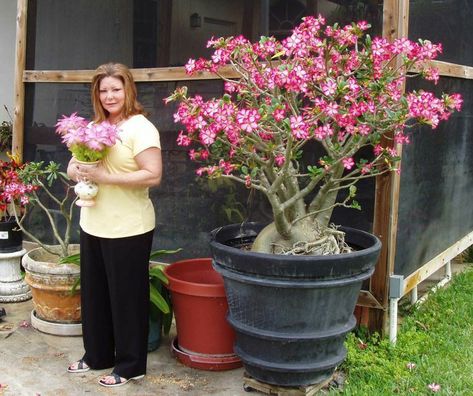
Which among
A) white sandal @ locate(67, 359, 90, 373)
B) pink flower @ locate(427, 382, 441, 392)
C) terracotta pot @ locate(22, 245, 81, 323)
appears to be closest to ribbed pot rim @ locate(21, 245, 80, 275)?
terracotta pot @ locate(22, 245, 81, 323)

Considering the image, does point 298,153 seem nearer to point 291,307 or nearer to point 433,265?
point 291,307

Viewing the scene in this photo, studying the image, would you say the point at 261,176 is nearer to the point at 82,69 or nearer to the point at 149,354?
the point at 149,354

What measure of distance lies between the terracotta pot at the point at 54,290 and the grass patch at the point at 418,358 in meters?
1.69

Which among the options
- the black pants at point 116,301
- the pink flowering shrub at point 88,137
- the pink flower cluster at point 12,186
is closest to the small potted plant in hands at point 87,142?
the pink flowering shrub at point 88,137

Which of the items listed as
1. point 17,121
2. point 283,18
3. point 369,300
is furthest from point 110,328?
point 17,121

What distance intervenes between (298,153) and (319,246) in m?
0.48

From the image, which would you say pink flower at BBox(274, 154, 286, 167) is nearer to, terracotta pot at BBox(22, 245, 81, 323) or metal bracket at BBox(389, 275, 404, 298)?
metal bracket at BBox(389, 275, 404, 298)

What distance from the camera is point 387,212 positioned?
11.3 ft

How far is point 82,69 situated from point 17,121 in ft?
2.64

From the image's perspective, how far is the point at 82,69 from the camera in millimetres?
4660

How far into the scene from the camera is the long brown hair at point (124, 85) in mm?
2992

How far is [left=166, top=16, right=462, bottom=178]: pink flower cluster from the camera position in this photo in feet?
8.66

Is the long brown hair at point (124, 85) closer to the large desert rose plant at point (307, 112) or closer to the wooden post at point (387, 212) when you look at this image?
the large desert rose plant at point (307, 112)

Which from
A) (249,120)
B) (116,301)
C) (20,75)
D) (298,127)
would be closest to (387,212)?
(298,127)
